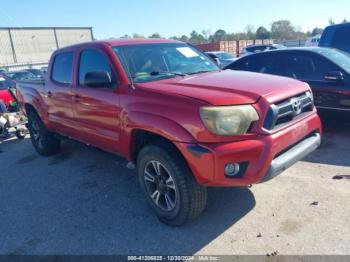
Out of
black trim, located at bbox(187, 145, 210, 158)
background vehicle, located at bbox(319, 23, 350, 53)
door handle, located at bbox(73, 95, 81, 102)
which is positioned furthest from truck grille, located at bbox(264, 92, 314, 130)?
background vehicle, located at bbox(319, 23, 350, 53)

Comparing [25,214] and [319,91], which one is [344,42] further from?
[25,214]

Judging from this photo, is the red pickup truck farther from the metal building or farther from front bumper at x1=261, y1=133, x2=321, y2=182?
the metal building

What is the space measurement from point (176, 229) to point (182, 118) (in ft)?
3.95

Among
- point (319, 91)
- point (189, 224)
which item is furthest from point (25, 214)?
point (319, 91)

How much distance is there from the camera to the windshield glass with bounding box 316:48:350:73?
5312 millimetres

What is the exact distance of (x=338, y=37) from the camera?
765cm

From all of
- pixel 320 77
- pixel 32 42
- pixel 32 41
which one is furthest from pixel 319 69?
pixel 32 41

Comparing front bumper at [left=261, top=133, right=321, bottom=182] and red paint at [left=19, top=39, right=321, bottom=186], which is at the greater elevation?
red paint at [left=19, top=39, right=321, bottom=186]

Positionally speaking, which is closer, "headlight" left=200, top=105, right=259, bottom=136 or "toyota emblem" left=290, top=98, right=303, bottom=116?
"headlight" left=200, top=105, right=259, bottom=136

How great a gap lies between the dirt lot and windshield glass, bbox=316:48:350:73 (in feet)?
4.84

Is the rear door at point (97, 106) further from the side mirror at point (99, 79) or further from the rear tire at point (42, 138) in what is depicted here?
the rear tire at point (42, 138)

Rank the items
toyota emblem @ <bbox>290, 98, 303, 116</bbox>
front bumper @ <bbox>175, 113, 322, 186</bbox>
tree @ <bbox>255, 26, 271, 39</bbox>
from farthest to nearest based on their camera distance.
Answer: tree @ <bbox>255, 26, 271, 39</bbox>
toyota emblem @ <bbox>290, 98, 303, 116</bbox>
front bumper @ <bbox>175, 113, 322, 186</bbox>

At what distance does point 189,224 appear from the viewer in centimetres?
330

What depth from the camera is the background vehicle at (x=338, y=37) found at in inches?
295
